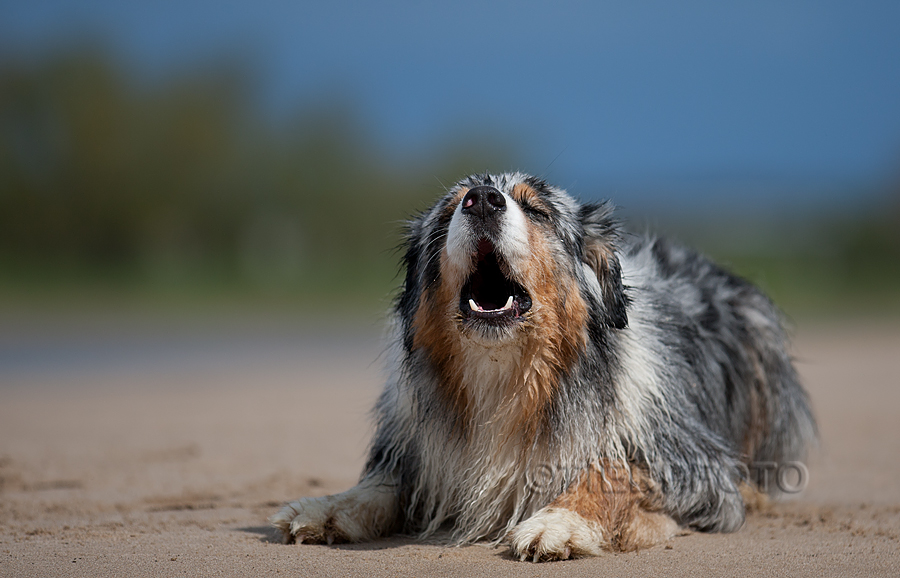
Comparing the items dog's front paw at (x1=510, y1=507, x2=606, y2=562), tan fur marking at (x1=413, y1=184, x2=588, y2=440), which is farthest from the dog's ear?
dog's front paw at (x1=510, y1=507, x2=606, y2=562)

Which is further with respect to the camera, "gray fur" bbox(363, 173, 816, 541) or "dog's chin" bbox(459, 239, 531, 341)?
"gray fur" bbox(363, 173, 816, 541)

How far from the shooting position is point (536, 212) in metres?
4.76

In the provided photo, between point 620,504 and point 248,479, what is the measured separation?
3.25 meters

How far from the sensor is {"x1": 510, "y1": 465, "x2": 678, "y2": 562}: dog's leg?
4316mm

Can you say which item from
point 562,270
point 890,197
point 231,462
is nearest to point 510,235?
point 562,270

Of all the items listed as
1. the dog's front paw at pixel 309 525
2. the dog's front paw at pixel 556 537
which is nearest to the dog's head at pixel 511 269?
the dog's front paw at pixel 556 537

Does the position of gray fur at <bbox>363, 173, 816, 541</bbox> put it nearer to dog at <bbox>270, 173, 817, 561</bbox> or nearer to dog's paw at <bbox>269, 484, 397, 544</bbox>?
dog at <bbox>270, 173, 817, 561</bbox>

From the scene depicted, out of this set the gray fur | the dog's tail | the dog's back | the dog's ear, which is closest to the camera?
the gray fur

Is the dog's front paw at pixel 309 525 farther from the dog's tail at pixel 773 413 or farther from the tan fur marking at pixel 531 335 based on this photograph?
the dog's tail at pixel 773 413

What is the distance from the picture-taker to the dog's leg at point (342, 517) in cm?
475

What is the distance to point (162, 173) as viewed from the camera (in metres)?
34.4

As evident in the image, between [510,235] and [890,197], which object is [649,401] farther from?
[890,197]

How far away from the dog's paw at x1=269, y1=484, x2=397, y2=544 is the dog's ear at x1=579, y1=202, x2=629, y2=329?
1.57 metres

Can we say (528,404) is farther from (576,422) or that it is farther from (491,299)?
(491,299)
